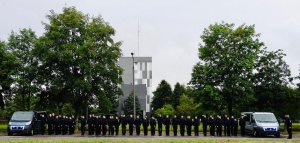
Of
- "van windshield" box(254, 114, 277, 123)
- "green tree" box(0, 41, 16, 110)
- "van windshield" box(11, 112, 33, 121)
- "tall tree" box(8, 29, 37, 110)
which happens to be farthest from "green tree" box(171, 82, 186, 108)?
"van windshield" box(11, 112, 33, 121)

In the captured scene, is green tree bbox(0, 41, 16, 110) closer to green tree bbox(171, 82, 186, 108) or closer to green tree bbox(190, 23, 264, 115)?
green tree bbox(190, 23, 264, 115)

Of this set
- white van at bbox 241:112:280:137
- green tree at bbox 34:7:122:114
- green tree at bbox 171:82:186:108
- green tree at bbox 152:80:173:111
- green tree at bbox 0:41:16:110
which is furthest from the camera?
green tree at bbox 171:82:186:108

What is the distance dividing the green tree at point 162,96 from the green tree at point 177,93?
1.39m

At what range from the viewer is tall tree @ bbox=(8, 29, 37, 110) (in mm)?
49438

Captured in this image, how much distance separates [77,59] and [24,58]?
27.8ft

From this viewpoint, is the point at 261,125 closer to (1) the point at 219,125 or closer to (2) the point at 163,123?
(1) the point at 219,125

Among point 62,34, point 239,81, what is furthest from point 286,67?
point 62,34

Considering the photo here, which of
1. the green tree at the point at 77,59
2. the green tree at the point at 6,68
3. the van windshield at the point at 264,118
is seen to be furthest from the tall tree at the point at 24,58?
the van windshield at the point at 264,118

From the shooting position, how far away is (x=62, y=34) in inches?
1775

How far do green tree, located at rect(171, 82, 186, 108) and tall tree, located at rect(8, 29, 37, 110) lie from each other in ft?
181

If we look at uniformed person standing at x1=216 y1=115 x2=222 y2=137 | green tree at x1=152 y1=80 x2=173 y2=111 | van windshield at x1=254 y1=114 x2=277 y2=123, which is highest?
green tree at x1=152 y1=80 x2=173 y2=111

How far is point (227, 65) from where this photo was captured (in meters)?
46.8

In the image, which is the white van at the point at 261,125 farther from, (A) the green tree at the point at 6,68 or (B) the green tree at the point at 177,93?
(B) the green tree at the point at 177,93

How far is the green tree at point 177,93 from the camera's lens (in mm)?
104125
